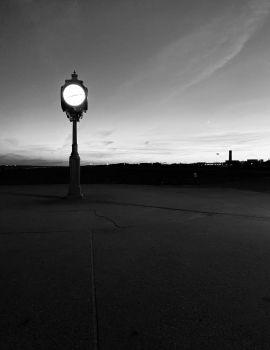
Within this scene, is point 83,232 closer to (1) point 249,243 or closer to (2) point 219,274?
(2) point 219,274

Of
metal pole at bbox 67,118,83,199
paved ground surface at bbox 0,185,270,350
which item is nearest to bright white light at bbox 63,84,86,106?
metal pole at bbox 67,118,83,199

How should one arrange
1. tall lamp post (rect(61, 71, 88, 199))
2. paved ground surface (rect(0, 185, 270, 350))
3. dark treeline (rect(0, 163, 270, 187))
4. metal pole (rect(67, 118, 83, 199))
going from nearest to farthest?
paved ground surface (rect(0, 185, 270, 350)), tall lamp post (rect(61, 71, 88, 199)), metal pole (rect(67, 118, 83, 199)), dark treeline (rect(0, 163, 270, 187))

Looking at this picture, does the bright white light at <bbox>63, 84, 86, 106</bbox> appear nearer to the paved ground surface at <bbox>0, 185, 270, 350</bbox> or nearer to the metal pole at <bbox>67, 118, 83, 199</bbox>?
the metal pole at <bbox>67, 118, 83, 199</bbox>

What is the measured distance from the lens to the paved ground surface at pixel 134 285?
170 centimetres

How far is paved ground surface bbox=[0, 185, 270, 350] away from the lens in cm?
170

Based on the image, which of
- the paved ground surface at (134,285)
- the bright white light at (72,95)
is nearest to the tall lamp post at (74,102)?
the bright white light at (72,95)

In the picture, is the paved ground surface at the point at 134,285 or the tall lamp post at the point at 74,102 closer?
the paved ground surface at the point at 134,285

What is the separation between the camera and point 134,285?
238 cm

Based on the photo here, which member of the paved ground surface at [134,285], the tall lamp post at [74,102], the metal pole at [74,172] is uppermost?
the tall lamp post at [74,102]

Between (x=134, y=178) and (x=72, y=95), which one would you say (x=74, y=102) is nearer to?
(x=72, y=95)

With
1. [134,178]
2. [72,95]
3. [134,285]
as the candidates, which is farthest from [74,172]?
[134,178]

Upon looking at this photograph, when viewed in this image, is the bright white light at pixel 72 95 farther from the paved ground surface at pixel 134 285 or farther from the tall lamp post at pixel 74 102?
the paved ground surface at pixel 134 285

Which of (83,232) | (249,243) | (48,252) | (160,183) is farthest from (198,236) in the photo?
(160,183)

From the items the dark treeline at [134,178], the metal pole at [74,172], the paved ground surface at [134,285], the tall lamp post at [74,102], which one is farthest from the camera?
the dark treeline at [134,178]
